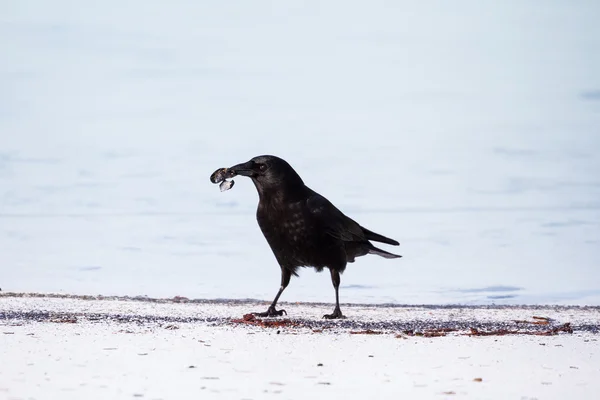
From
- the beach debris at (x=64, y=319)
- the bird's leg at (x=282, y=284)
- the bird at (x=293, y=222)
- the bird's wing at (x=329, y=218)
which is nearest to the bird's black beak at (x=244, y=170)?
the bird at (x=293, y=222)

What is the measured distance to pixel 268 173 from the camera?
8.45 meters

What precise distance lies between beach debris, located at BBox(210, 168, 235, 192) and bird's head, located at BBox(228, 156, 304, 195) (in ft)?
0.16

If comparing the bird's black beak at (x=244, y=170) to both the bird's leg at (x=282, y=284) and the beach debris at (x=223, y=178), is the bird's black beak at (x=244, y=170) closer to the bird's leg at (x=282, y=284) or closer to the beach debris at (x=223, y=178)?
the beach debris at (x=223, y=178)

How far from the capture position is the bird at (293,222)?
8281mm

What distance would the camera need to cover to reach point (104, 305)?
9.97 metres

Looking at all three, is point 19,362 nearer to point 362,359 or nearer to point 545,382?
point 362,359

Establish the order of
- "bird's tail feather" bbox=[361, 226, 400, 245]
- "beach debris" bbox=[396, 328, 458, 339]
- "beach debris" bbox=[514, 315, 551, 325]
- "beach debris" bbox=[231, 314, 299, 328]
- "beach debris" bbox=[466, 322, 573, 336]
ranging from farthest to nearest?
1. "bird's tail feather" bbox=[361, 226, 400, 245]
2. "beach debris" bbox=[514, 315, 551, 325]
3. "beach debris" bbox=[231, 314, 299, 328]
4. "beach debris" bbox=[466, 322, 573, 336]
5. "beach debris" bbox=[396, 328, 458, 339]

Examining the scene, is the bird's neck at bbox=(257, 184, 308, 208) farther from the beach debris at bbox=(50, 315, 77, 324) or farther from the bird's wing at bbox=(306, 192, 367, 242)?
the beach debris at bbox=(50, 315, 77, 324)

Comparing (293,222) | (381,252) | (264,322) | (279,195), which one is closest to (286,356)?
(264,322)

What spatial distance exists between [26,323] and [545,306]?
785 cm

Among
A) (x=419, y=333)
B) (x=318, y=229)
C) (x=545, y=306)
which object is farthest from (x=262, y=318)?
(x=545, y=306)

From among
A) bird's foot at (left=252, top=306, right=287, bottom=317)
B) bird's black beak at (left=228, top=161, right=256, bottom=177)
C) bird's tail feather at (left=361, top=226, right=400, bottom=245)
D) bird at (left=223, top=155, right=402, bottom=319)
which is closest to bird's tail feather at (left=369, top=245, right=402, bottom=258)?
bird's tail feather at (left=361, top=226, right=400, bottom=245)

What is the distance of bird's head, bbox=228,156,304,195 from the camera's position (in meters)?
8.41

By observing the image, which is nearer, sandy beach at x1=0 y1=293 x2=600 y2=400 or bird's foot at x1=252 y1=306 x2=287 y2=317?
sandy beach at x1=0 y1=293 x2=600 y2=400
